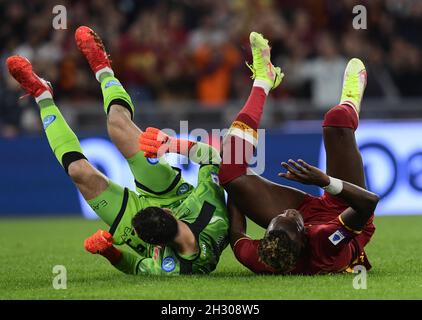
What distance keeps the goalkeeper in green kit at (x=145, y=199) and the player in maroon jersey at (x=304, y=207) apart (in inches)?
11.9

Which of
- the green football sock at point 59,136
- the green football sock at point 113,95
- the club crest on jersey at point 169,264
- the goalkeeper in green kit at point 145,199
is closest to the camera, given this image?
the goalkeeper in green kit at point 145,199

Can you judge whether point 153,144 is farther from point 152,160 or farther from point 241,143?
point 241,143

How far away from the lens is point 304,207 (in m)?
7.63

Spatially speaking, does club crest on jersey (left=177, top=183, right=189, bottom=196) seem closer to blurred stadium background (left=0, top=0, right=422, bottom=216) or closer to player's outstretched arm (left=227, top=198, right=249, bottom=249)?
player's outstretched arm (left=227, top=198, right=249, bottom=249)

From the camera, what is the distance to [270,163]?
14.3 metres

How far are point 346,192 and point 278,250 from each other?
0.65m

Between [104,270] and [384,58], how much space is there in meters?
9.00

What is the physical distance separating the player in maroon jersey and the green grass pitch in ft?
0.59

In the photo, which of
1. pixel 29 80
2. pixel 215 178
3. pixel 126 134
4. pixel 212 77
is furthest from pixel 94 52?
pixel 212 77

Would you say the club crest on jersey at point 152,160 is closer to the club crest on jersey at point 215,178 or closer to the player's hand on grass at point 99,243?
the club crest on jersey at point 215,178

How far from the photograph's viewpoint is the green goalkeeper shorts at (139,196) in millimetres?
7516

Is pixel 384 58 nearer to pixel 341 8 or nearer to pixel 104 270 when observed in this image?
pixel 341 8

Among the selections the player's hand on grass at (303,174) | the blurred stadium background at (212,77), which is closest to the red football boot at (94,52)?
the player's hand on grass at (303,174)

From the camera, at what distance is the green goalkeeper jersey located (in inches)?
288
